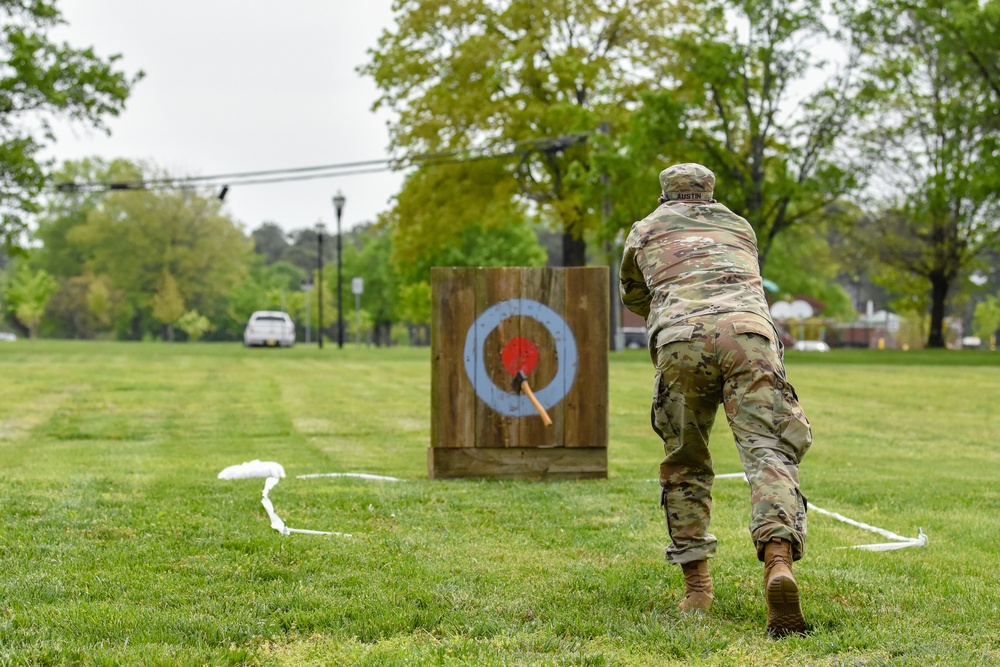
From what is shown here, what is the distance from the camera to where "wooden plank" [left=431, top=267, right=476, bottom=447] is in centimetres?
873

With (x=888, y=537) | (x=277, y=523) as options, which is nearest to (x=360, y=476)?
(x=277, y=523)

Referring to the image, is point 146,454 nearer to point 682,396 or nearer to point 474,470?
point 474,470

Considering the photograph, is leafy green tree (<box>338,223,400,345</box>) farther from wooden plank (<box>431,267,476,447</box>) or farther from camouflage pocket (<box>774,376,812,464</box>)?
camouflage pocket (<box>774,376,812,464</box>)

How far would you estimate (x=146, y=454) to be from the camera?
1137 centimetres

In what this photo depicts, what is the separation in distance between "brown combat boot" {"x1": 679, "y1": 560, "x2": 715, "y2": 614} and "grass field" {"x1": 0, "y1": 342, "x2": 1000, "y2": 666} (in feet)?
0.24

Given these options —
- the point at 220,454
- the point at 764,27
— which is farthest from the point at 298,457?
A: the point at 764,27

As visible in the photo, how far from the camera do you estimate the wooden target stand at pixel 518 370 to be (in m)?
8.77

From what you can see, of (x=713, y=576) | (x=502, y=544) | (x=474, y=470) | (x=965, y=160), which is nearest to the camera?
(x=713, y=576)

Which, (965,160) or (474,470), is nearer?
(474,470)

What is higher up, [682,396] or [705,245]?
[705,245]

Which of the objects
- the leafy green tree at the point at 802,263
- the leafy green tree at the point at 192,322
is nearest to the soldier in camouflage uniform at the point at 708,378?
the leafy green tree at the point at 802,263

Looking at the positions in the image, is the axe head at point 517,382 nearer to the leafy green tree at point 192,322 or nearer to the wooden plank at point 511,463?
the wooden plank at point 511,463

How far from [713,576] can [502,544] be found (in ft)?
4.10

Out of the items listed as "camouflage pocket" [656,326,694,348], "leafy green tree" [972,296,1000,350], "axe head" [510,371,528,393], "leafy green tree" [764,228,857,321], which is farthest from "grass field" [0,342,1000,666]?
"leafy green tree" [972,296,1000,350]
